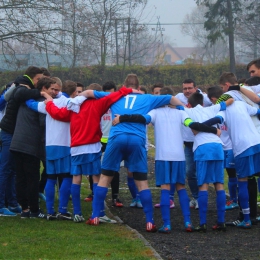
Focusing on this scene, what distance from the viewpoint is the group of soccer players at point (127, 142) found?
783cm

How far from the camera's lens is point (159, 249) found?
6.74 meters

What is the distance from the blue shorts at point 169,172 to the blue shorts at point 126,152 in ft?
0.72

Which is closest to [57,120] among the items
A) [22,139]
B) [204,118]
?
[22,139]

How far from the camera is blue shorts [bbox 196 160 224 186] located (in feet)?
25.7

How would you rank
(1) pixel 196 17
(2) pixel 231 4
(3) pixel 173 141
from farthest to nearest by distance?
1. (1) pixel 196 17
2. (2) pixel 231 4
3. (3) pixel 173 141

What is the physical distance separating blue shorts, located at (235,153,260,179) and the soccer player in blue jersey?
4.09 feet

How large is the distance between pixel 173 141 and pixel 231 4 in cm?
3650

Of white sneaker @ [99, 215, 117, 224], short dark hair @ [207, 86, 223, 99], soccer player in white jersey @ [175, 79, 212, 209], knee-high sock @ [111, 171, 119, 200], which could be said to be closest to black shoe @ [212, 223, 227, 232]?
white sneaker @ [99, 215, 117, 224]

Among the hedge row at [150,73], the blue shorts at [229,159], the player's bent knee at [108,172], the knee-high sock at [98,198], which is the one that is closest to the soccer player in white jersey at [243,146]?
the blue shorts at [229,159]

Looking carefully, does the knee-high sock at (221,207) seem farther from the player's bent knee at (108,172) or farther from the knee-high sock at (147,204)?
the player's bent knee at (108,172)

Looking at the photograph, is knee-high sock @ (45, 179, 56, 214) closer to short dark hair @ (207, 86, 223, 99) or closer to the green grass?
the green grass

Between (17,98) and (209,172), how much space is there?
305 centimetres

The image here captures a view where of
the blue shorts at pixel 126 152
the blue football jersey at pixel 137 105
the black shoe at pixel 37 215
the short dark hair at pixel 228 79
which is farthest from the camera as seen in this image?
the short dark hair at pixel 228 79

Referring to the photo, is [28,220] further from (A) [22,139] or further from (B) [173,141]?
(B) [173,141]
